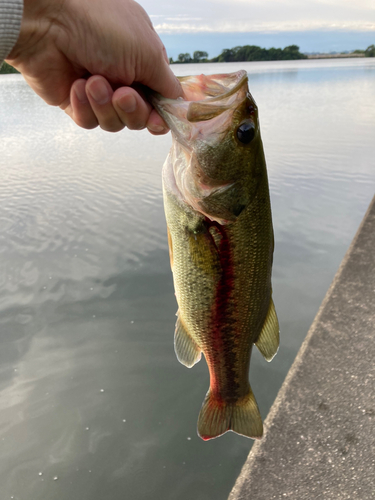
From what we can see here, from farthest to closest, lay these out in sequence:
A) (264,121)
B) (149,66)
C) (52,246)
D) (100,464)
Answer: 1. (264,121)
2. (52,246)
3. (100,464)
4. (149,66)

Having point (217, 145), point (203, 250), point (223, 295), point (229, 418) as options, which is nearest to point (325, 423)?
point (229, 418)

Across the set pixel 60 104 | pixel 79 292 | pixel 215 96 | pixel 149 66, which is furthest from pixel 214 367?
pixel 79 292

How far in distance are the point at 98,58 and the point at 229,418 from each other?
185cm

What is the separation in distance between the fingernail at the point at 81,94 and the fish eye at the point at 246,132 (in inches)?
28.5

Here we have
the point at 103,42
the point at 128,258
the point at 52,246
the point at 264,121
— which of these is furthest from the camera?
the point at 264,121

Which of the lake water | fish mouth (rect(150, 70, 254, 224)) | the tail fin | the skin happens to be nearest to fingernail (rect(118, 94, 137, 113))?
the skin

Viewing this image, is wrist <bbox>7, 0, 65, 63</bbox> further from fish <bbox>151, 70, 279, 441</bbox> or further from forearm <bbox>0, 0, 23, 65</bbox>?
fish <bbox>151, 70, 279, 441</bbox>

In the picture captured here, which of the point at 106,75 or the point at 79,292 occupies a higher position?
the point at 106,75

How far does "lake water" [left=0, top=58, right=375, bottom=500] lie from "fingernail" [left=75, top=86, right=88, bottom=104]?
292cm

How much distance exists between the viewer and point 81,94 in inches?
68.5

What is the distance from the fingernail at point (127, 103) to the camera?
1661 mm

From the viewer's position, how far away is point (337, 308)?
3.71 m

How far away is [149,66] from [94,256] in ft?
16.5

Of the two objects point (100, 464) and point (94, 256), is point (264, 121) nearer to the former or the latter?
point (94, 256)
